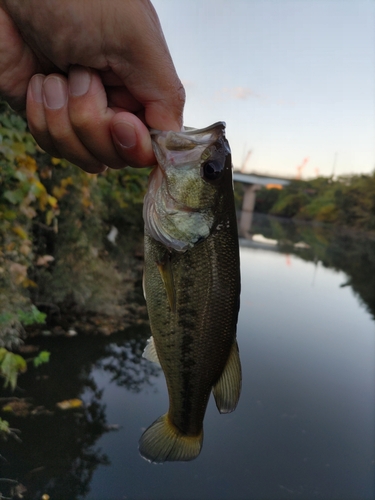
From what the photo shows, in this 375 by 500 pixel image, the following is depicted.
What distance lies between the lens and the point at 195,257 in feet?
5.85

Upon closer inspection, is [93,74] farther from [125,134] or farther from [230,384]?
[230,384]

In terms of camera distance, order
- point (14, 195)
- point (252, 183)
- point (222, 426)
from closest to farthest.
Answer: point (14, 195), point (222, 426), point (252, 183)

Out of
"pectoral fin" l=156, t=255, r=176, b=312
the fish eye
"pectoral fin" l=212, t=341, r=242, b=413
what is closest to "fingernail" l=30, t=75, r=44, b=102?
the fish eye

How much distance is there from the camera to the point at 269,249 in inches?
768

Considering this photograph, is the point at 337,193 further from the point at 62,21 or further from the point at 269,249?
the point at 62,21

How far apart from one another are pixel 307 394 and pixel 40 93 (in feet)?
16.8

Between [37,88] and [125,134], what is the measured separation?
17.9 inches

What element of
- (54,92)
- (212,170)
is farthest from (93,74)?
(212,170)

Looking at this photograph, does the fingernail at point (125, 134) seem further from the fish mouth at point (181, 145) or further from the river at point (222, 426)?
the river at point (222, 426)

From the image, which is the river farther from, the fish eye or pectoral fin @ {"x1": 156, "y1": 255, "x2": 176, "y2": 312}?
the fish eye

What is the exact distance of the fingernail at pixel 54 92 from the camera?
5.74ft

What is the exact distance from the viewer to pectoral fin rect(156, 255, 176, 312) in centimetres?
177

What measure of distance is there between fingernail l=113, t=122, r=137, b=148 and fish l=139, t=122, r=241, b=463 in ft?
0.35

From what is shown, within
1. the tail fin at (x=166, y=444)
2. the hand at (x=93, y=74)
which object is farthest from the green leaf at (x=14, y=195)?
the tail fin at (x=166, y=444)
